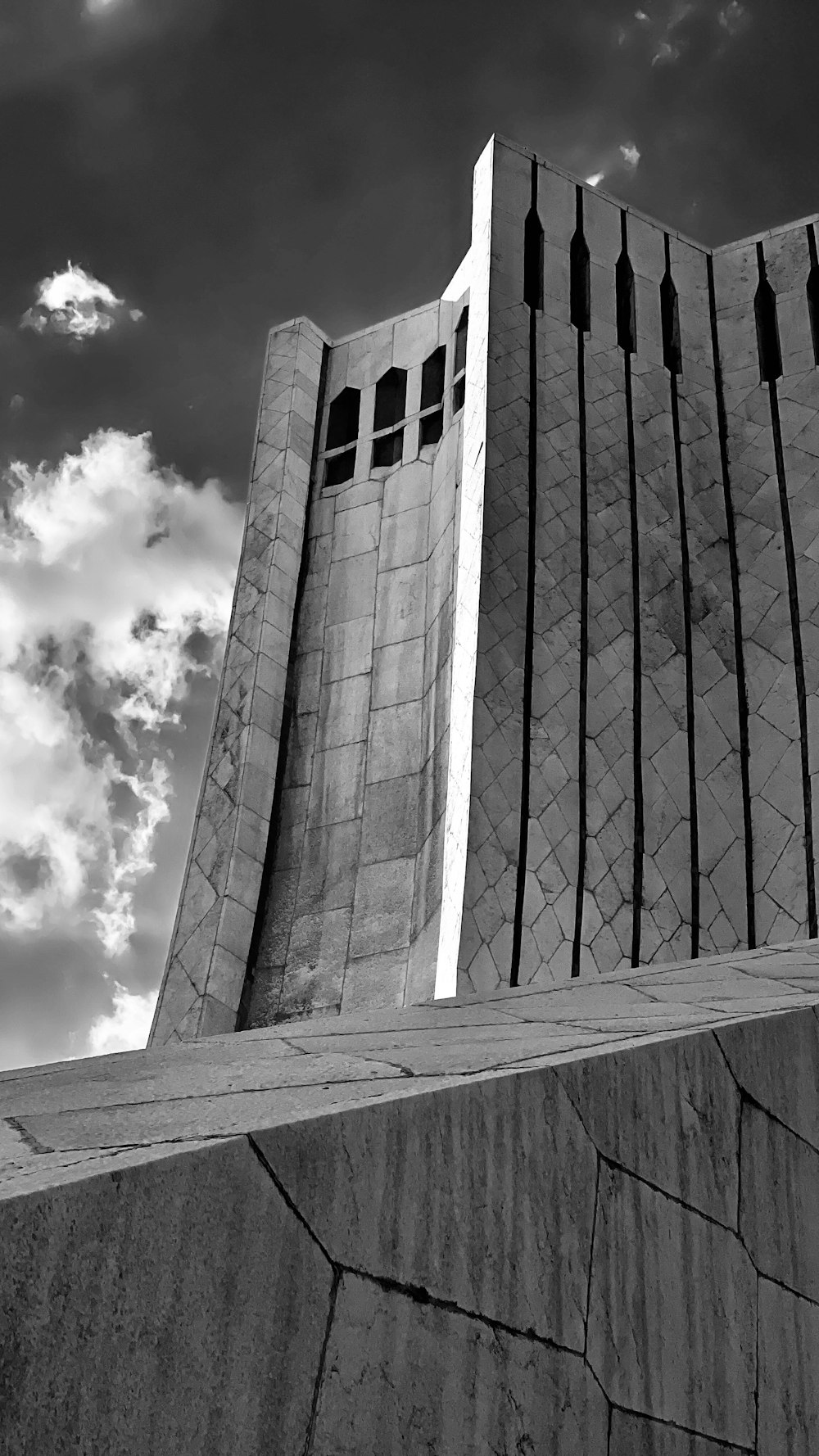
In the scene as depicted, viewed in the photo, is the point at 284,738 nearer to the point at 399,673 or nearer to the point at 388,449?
the point at 399,673

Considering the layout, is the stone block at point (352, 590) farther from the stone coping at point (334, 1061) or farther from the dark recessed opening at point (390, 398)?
the stone coping at point (334, 1061)

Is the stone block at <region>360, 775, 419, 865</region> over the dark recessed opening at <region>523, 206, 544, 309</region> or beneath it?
beneath

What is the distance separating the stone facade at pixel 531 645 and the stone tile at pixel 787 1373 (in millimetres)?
3367

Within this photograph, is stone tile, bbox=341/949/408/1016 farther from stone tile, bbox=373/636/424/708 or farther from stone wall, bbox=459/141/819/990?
stone tile, bbox=373/636/424/708

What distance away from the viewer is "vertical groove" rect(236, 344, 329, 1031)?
702cm

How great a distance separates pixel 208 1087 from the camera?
A: 182 centimetres

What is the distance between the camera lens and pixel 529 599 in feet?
21.9

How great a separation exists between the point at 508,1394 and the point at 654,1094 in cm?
53

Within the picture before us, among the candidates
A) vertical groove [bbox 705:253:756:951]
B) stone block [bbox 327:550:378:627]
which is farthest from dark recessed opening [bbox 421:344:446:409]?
vertical groove [bbox 705:253:756:951]

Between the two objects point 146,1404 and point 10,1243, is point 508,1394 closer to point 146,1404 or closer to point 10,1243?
point 146,1404

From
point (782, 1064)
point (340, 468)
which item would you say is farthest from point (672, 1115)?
point (340, 468)

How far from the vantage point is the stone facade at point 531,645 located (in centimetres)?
626

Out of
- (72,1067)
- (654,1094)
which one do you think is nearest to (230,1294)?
(654,1094)

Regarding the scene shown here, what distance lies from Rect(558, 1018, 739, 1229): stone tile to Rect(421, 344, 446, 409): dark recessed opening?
22.6ft
